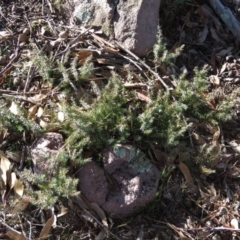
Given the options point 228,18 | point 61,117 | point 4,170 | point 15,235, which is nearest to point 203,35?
point 228,18

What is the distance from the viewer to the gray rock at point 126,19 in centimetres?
297

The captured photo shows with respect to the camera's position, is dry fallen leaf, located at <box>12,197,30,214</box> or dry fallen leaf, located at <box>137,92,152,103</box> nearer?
dry fallen leaf, located at <box>12,197,30,214</box>

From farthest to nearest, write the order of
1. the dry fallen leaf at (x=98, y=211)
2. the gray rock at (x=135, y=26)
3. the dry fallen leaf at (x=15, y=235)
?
the gray rock at (x=135, y=26)
the dry fallen leaf at (x=98, y=211)
the dry fallen leaf at (x=15, y=235)

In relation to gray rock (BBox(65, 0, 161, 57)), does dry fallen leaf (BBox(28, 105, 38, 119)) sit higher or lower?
lower

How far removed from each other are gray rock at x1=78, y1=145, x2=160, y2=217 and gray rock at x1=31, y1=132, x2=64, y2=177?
0.18 meters

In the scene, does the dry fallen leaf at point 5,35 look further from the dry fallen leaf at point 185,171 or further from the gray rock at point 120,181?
the dry fallen leaf at point 185,171

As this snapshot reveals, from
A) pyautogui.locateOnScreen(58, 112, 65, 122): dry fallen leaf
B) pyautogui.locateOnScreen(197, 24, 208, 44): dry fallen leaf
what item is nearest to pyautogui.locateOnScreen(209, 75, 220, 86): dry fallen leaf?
pyautogui.locateOnScreen(197, 24, 208, 44): dry fallen leaf

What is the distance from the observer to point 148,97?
2768 mm

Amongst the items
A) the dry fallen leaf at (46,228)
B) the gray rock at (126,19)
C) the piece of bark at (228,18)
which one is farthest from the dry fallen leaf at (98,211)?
the piece of bark at (228,18)

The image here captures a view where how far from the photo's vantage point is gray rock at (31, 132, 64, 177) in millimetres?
2504

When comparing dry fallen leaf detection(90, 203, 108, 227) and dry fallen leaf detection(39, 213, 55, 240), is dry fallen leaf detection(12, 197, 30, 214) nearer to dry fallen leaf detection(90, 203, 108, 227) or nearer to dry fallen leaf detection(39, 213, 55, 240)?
dry fallen leaf detection(39, 213, 55, 240)

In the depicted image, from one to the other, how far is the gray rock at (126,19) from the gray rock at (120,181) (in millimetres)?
762

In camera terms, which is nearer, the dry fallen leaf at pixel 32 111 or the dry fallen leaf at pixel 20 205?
the dry fallen leaf at pixel 20 205

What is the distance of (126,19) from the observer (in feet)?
9.78
